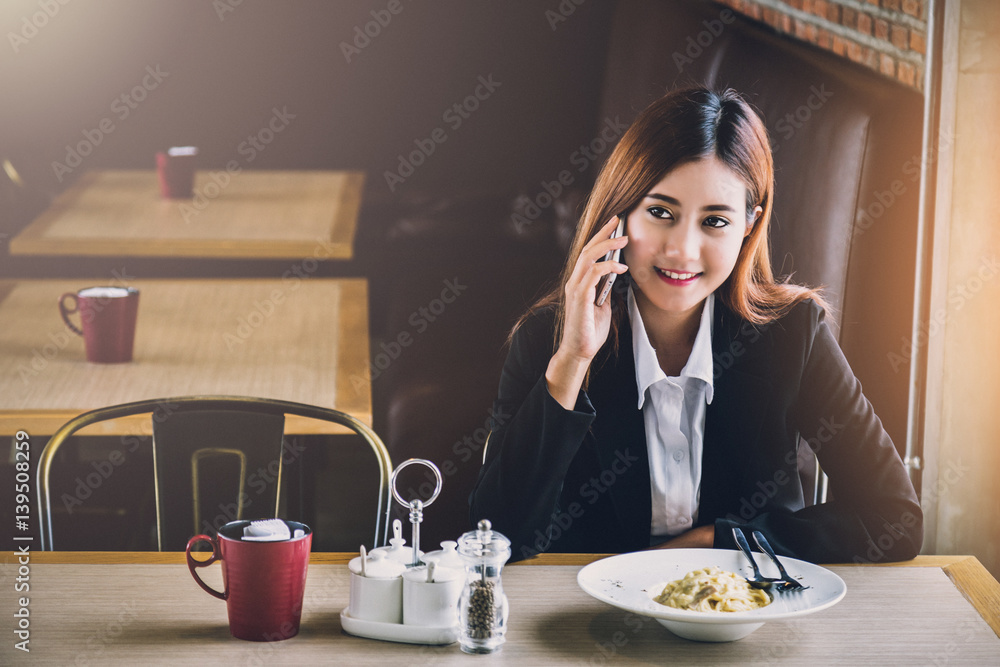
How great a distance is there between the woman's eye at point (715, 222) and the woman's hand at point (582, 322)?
134mm

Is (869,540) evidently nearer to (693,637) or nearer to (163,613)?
(693,637)

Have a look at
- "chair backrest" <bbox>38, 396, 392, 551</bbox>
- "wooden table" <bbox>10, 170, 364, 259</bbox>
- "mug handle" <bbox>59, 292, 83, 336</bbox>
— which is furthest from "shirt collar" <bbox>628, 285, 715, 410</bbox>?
"mug handle" <bbox>59, 292, 83, 336</bbox>

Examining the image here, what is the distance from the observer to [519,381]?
5.34ft

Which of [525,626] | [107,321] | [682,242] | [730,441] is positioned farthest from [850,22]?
[107,321]

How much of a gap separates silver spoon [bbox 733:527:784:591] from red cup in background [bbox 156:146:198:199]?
3.82ft

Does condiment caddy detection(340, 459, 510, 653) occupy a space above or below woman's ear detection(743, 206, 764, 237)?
below

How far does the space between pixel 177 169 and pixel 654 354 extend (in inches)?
37.7

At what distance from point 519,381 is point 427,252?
331 millimetres

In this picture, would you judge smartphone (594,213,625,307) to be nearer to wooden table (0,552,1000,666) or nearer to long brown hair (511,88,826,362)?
long brown hair (511,88,826,362)

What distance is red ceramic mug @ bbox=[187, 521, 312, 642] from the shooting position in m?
1.03

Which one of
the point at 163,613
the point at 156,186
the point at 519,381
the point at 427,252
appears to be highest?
the point at 156,186

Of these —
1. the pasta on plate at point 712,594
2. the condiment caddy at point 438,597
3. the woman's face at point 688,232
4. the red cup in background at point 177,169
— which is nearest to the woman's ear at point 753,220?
the woman's face at point 688,232

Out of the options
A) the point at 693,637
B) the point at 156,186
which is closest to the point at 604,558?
the point at 693,637

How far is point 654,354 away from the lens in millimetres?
1586
